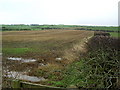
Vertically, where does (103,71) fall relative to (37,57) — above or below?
above

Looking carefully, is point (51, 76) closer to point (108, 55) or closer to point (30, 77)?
point (30, 77)

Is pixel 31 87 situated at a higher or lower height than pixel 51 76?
higher

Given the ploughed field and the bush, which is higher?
the bush

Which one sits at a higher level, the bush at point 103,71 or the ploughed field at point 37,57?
the bush at point 103,71

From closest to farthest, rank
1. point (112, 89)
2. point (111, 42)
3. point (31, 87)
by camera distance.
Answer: point (31, 87)
point (112, 89)
point (111, 42)

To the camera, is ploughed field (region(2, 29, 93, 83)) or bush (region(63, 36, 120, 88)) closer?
bush (region(63, 36, 120, 88))

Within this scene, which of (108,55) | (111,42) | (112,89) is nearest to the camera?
(112,89)

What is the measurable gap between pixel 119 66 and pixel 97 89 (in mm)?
923

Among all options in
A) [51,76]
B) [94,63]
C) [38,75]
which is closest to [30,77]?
[38,75]

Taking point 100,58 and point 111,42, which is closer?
point 100,58

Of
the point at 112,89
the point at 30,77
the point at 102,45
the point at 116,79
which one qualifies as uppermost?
the point at 102,45

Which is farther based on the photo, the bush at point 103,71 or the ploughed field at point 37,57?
the ploughed field at point 37,57

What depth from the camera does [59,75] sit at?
723 centimetres

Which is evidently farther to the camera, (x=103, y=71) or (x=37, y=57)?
(x=37, y=57)
